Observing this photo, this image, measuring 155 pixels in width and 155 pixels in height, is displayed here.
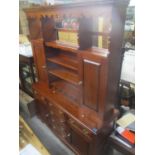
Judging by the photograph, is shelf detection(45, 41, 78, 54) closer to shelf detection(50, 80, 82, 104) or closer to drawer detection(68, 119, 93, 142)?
shelf detection(50, 80, 82, 104)

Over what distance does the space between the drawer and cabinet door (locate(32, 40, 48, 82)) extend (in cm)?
74

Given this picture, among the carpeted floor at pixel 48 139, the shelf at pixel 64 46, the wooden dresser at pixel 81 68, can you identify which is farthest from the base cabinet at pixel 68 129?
the shelf at pixel 64 46

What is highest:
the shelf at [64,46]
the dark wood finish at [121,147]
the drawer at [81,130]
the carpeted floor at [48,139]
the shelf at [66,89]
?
the shelf at [64,46]

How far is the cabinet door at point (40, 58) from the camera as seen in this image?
5.91 ft

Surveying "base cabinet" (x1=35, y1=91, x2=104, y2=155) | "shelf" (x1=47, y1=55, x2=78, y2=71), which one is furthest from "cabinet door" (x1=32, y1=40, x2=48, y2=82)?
"base cabinet" (x1=35, y1=91, x2=104, y2=155)

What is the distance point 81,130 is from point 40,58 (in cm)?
104

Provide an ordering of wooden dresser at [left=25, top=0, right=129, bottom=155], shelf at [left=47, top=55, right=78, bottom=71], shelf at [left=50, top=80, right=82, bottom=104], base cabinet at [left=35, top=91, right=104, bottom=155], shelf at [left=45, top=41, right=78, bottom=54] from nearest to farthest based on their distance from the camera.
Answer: wooden dresser at [left=25, top=0, right=129, bottom=155] → shelf at [left=45, top=41, right=78, bottom=54] → base cabinet at [left=35, top=91, right=104, bottom=155] → shelf at [left=47, top=55, right=78, bottom=71] → shelf at [left=50, top=80, right=82, bottom=104]

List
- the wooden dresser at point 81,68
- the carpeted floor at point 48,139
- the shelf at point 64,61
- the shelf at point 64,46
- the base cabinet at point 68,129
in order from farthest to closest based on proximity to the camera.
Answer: the carpeted floor at point 48,139, the shelf at point 64,61, the base cabinet at point 68,129, the shelf at point 64,46, the wooden dresser at point 81,68

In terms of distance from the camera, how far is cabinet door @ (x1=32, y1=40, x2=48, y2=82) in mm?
1802

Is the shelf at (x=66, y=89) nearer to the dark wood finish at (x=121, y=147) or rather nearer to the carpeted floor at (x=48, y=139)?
the dark wood finish at (x=121, y=147)

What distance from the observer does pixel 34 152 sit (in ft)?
3.92
